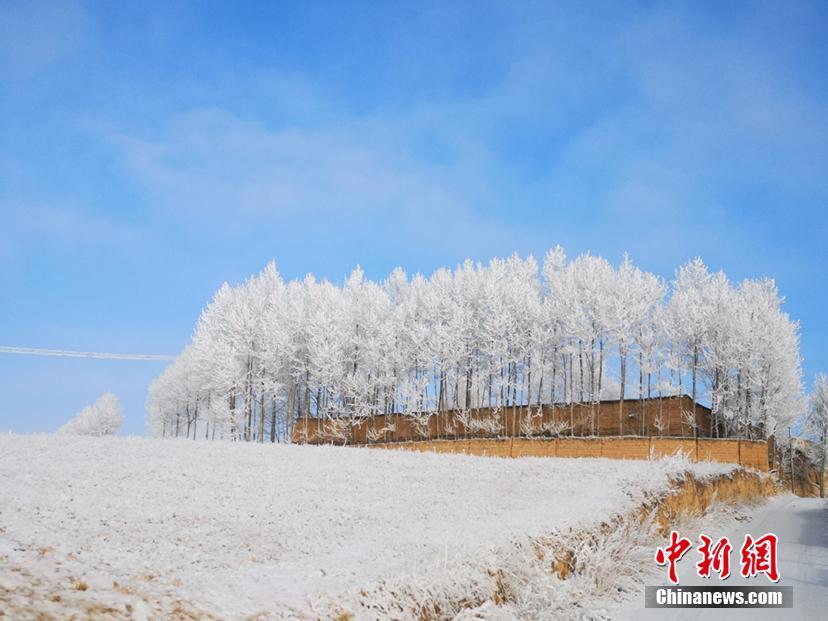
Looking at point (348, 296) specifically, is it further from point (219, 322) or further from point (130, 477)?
point (130, 477)

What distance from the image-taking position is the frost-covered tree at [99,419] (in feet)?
275

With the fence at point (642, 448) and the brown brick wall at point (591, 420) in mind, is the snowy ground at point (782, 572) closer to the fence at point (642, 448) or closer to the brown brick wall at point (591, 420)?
the fence at point (642, 448)

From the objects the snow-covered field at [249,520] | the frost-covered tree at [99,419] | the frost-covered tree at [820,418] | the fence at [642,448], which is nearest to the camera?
the snow-covered field at [249,520]

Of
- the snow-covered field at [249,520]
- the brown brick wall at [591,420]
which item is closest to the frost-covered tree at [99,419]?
the brown brick wall at [591,420]

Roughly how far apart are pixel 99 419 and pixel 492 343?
5698cm

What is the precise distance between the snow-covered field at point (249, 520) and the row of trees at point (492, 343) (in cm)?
2618

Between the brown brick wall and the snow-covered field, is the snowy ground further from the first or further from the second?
the brown brick wall

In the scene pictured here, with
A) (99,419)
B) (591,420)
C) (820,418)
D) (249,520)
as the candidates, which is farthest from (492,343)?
(99,419)

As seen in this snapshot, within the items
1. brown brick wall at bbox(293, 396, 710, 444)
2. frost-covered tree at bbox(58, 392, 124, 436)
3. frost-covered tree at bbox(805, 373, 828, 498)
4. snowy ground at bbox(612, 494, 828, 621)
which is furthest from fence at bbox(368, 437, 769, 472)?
frost-covered tree at bbox(58, 392, 124, 436)

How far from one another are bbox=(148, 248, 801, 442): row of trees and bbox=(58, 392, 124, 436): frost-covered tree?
3025 centimetres

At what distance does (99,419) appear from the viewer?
84.9 metres

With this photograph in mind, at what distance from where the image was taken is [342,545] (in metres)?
11.9

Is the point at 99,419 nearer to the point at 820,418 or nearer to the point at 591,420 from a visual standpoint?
the point at 591,420

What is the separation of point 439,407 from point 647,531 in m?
36.8
